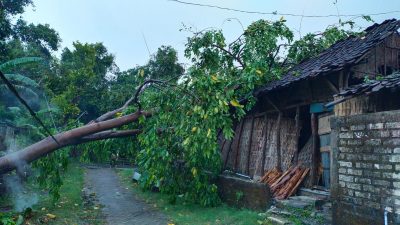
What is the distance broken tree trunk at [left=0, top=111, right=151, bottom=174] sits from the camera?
7652 millimetres

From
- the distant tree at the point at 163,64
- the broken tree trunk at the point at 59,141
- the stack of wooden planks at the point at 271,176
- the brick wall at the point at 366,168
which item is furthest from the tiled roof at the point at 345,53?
the distant tree at the point at 163,64

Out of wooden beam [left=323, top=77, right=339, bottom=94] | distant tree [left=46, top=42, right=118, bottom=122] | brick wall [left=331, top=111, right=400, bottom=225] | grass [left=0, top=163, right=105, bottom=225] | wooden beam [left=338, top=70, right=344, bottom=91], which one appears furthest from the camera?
distant tree [left=46, top=42, right=118, bottom=122]

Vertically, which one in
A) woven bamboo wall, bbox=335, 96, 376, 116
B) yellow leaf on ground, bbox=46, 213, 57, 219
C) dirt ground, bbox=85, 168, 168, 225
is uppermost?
woven bamboo wall, bbox=335, 96, 376, 116

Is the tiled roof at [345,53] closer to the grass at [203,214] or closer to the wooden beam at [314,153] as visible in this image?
the wooden beam at [314,153]

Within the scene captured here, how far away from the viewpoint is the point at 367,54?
7.80 meters

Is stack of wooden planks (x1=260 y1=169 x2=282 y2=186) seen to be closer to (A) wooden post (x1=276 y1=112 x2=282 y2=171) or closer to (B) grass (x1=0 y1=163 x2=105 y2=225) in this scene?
(A) wooden post (x1=276 y1=112 x2=282 y2=171)

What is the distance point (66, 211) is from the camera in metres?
8.70

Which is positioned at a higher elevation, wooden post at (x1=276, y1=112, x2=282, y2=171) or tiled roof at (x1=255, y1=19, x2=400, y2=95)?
tiled roof at (x1=255, y1=19, x2=400, y2=95)

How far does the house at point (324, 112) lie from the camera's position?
5703 mm

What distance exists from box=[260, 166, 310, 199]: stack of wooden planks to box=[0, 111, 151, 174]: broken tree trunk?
3.50 metres

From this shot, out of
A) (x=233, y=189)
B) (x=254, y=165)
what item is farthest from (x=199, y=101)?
(x=254, y=165)

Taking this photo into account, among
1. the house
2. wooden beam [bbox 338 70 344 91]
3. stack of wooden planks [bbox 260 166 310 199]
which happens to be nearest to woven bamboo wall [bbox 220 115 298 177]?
the house

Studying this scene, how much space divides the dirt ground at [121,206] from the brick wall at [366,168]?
3876 mm

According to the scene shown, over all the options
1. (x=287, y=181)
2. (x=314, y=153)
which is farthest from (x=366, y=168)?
(x=287, y=181)
